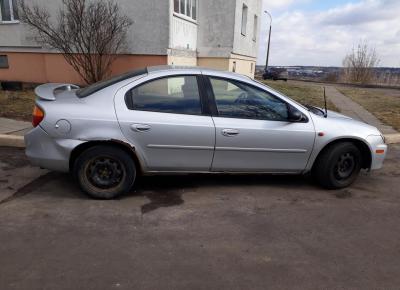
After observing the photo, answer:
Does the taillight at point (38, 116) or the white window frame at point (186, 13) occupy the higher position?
the white window frame at point (186, 13)

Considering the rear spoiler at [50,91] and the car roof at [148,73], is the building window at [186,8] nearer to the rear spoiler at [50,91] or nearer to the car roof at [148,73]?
the rear spoiler at [50,91]

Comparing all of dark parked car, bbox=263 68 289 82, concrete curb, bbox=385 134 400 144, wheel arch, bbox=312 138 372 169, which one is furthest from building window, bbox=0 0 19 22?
dark parked car, bbox=263 68 289 82

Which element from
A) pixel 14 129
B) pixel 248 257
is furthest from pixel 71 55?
pixel 248 257

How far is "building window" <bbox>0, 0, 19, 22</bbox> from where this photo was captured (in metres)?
12.2

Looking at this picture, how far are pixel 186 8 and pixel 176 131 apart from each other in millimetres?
9466

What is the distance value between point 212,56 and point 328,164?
9.85 m

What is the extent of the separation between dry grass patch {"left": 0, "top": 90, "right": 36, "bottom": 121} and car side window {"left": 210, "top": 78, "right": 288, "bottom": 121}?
16.3ft

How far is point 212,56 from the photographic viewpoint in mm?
13703

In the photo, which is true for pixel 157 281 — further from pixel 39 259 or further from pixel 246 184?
pixel 246 184

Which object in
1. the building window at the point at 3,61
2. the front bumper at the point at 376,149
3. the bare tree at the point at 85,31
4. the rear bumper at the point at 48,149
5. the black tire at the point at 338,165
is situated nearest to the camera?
the rear bumper at the point at 48,149

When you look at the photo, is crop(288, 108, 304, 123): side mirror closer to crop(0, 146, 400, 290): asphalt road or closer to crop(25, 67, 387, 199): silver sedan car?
crop(25, 67, 387, 199): silver sedan car

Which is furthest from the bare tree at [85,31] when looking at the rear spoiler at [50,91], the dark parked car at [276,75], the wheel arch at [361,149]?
the dark parked car at [276,75]

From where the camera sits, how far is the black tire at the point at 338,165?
15.1ft

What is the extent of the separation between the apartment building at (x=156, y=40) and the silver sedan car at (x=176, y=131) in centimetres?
674
